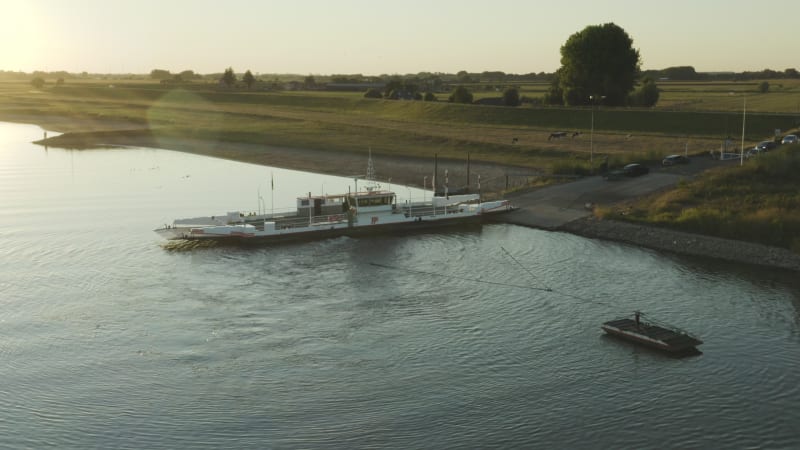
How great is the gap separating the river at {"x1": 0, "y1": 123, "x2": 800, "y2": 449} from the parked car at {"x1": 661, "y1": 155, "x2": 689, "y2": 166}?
21.7 m

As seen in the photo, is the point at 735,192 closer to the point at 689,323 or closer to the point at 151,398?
the point at 689,323

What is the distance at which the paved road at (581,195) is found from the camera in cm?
6022

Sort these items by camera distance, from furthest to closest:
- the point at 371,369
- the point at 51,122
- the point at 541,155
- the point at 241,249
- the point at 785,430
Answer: the point at 51,122 < the point at 541,155 < the point at 241,249 < the point at 371,369 < the point at 785,430

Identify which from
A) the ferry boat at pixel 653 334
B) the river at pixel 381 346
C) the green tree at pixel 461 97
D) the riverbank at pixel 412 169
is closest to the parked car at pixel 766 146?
the riverbank at pixel 412 169

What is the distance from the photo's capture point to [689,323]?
3694cm

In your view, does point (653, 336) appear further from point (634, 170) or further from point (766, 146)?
point (766, 146)

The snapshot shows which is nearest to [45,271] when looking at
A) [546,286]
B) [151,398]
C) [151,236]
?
[151,236]

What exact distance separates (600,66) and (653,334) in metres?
92.8

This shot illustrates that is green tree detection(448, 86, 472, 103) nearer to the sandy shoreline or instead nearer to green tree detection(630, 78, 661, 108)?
green tree detection(630, 78, 661, 108)

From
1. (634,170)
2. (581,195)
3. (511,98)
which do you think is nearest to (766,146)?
(634,170)

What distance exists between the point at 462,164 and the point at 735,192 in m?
31.5

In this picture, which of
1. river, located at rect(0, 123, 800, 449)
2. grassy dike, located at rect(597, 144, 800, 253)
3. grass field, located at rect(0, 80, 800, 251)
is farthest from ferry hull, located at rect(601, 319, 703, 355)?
grass field, located at rect(0, 80, 800, 251)

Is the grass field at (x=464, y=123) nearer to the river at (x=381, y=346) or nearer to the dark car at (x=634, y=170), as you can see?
the dark car at (x=634, y=170)

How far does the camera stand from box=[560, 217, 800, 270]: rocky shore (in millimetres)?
47625
